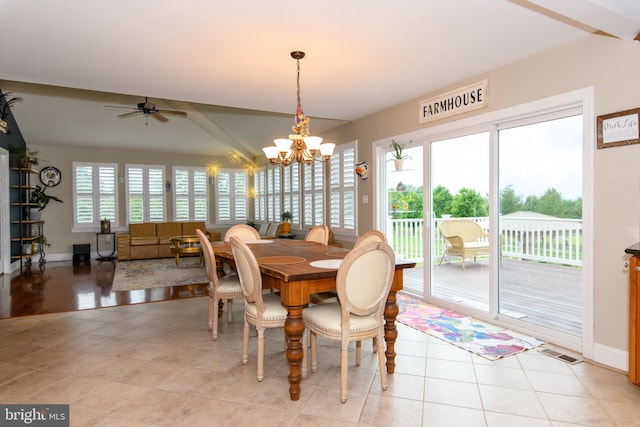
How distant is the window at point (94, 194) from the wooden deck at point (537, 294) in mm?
8149

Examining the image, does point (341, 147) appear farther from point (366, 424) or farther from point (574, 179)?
point (366, 424)

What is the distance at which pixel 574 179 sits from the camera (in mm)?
3217

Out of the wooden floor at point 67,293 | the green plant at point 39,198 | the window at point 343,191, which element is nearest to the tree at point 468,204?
the window at point 343,191

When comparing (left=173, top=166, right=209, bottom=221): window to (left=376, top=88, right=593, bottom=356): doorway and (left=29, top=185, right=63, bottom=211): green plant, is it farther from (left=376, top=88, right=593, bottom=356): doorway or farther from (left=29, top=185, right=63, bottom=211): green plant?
(left=376, top=88, right=593, bottom=356): doorway

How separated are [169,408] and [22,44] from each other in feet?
9.84

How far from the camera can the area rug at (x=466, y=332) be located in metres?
3.18

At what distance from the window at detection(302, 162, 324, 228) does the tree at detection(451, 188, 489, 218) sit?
2.79 meters

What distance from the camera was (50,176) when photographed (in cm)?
858

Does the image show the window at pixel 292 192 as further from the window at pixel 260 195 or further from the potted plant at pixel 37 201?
the potted plant at pixel 37 201

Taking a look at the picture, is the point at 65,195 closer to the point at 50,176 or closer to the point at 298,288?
the point at 50,176

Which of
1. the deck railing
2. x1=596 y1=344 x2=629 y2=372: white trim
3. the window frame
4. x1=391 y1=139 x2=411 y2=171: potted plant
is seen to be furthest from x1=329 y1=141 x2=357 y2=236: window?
the window frame

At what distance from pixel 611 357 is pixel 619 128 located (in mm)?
1663

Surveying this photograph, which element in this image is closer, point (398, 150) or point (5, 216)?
point (398, 150)

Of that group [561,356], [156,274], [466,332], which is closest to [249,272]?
[466,332]
